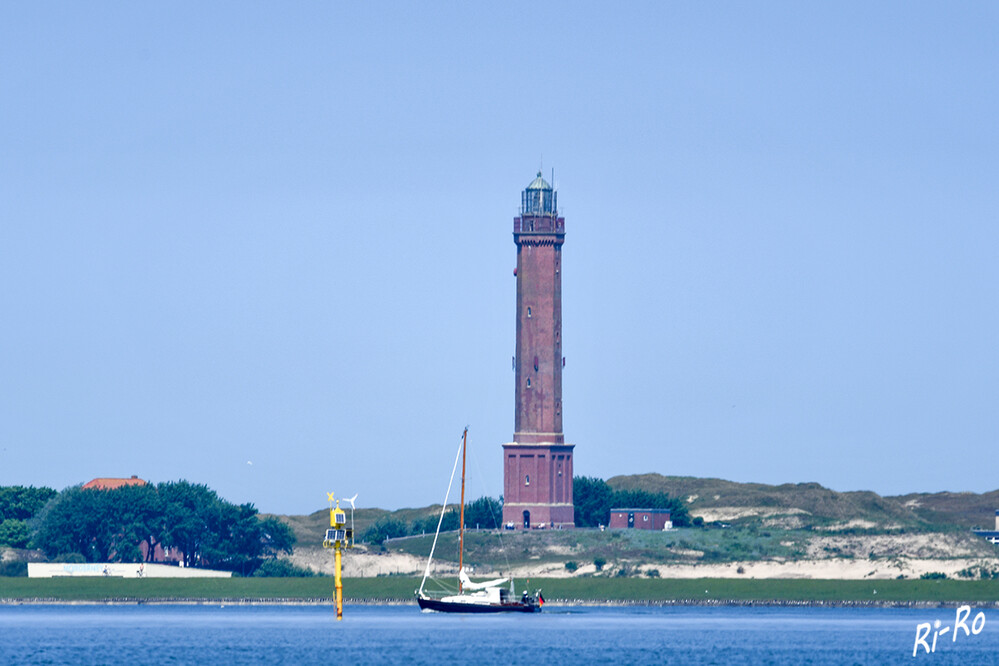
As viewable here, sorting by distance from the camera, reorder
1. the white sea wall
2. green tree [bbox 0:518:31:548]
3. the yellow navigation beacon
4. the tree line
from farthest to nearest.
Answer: green tree [bbox 0:518:31:548] → the tree line → the white sea wall → the yellow navigation beacon

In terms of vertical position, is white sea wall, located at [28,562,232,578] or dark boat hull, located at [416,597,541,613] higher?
white sea wall, located at [28,562,232,578]

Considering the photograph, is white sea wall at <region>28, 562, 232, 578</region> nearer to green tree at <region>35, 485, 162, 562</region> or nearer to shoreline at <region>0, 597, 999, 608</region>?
green tree at <region>35, 485, 162, 562</region>

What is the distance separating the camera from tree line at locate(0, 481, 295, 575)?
607 ft

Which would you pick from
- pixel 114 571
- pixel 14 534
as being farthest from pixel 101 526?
pixel 14 534

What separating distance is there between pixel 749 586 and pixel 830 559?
26.6m

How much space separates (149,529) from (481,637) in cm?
7042

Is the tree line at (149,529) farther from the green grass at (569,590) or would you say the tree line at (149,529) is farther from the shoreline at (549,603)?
the shoreline at (549,603)

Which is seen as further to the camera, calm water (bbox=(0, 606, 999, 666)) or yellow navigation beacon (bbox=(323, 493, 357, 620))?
yellow navigation beacon (bbox=(323, 493, 357, 620))

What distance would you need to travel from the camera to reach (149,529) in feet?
613

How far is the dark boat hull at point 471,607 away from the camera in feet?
479

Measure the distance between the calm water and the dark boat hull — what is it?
78cm

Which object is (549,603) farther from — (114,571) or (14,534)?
(14,534)

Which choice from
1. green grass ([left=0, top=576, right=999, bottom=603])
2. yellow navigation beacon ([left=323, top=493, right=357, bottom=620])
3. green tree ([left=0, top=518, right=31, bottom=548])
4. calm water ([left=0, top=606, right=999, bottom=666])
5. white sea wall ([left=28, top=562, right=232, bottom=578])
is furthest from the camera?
green tree ([left=0, top=518, right=31, bottom=548])

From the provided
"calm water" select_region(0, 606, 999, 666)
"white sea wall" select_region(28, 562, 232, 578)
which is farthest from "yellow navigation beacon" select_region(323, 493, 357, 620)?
"white sea wall" select_region(28, 562, 232, 578)
